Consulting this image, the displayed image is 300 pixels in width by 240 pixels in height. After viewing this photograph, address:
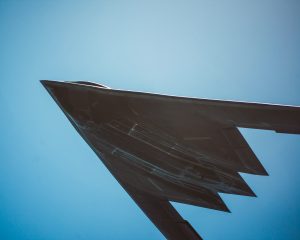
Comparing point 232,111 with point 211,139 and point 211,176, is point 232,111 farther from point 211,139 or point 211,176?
point 211,176

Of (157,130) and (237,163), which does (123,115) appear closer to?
(157,130)

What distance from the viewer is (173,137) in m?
4.79

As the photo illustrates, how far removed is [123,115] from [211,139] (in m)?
1.75

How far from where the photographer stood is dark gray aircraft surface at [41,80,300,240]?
351 centimetres

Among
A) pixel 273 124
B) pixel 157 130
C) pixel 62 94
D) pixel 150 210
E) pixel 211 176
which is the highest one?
pixel 62 94

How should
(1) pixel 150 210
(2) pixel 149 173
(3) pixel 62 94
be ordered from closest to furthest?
(3) pixel 62 94 → (2) pixel 149 173 → (1) pixel 150 210

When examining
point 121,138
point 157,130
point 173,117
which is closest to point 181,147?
point 157,130

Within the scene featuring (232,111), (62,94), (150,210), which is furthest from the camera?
(150,210)

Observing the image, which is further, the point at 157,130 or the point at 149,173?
the point at 149,173

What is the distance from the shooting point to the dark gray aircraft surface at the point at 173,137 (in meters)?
3.51

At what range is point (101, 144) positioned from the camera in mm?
5559

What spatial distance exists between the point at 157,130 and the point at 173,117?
0.66 meters

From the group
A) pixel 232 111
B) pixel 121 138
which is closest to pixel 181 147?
pixel 121 138

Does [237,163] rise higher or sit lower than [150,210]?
higher
